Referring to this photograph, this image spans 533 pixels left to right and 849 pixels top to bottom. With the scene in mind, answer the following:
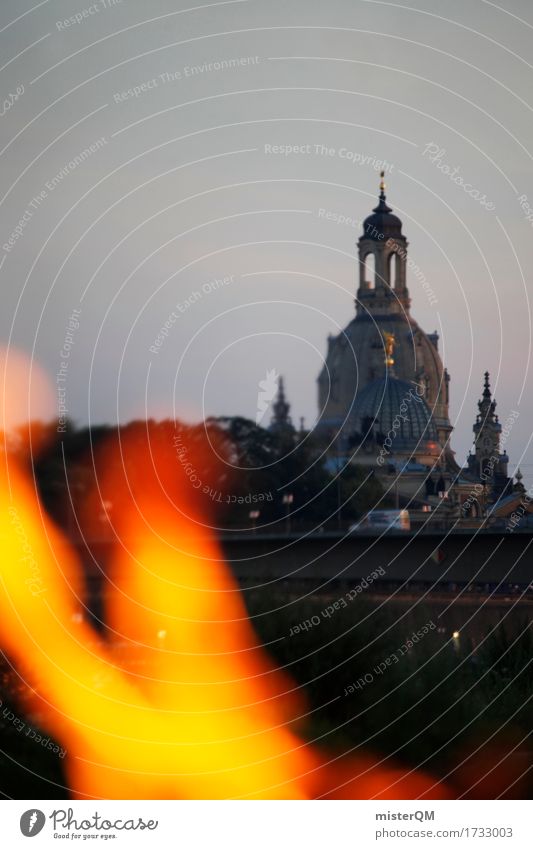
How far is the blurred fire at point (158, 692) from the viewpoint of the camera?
2344cm

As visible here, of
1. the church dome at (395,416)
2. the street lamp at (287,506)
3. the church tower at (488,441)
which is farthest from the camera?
the church dome at (395,416)

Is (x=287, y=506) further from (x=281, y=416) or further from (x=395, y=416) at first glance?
(x=395, y=416)

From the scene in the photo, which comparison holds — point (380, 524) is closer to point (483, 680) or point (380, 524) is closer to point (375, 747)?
point (483, 680)

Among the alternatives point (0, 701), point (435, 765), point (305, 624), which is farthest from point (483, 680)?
point (0, 701)

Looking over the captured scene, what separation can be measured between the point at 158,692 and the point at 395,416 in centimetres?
13573

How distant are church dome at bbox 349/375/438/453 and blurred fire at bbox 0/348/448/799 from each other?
115757 millimetres

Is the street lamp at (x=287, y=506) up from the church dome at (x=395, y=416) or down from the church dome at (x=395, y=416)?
down

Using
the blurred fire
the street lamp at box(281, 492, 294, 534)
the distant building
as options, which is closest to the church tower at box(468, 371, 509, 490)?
the distant building

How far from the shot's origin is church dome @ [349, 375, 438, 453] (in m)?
159

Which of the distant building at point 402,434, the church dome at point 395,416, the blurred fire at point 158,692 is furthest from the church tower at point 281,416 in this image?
the blurred fire at point 158,692

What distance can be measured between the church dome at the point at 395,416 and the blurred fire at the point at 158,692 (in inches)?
4557

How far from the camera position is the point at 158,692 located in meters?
28.6

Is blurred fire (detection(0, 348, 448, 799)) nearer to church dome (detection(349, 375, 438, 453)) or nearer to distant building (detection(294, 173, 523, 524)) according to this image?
distant building (detection(294, 173, 523, 524))

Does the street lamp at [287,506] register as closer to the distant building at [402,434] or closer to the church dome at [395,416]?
the distant building at [402,434]
